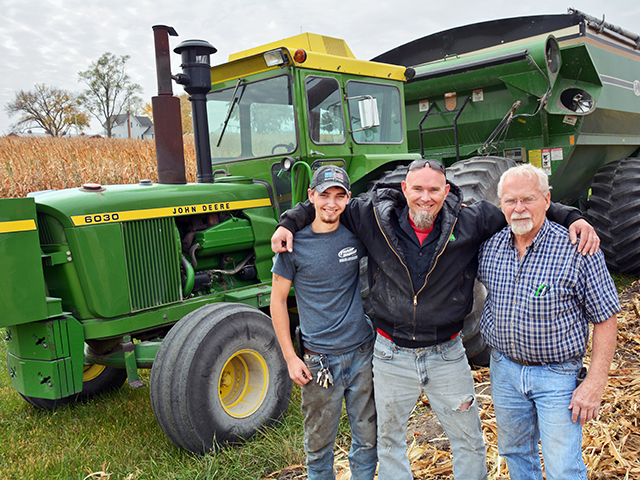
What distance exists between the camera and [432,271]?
239cm

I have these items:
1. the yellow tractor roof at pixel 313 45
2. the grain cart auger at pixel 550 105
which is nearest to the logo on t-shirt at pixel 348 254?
the yellow tractor roof at pixel 313 45

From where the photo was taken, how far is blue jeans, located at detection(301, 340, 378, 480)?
2.59 metres

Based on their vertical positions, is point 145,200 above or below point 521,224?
above

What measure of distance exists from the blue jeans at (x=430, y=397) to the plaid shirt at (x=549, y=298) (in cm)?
25

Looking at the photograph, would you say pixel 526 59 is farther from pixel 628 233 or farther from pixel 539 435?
pixel 539 435

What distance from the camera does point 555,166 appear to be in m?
5.98

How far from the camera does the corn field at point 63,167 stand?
386 inches

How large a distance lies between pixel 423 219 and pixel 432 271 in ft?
0.78

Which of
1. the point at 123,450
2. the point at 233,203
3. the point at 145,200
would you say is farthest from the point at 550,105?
the point at 123,450

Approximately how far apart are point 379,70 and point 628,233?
3610 mm

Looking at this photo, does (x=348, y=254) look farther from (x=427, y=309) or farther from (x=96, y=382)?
(x=96, y=382)

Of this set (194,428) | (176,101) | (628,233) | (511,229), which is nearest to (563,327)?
(511,229)

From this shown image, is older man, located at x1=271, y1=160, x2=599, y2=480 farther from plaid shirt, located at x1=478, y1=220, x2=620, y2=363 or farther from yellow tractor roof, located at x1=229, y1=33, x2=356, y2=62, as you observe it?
yellow tractor roof, located at x1=229, y1=33, x2=356, y2=62

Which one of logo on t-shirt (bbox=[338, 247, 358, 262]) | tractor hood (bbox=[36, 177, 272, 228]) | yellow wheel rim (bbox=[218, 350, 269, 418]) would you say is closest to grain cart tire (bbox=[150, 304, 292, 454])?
yellow wheel rim (bbox=[218, 350, 269, 418])
